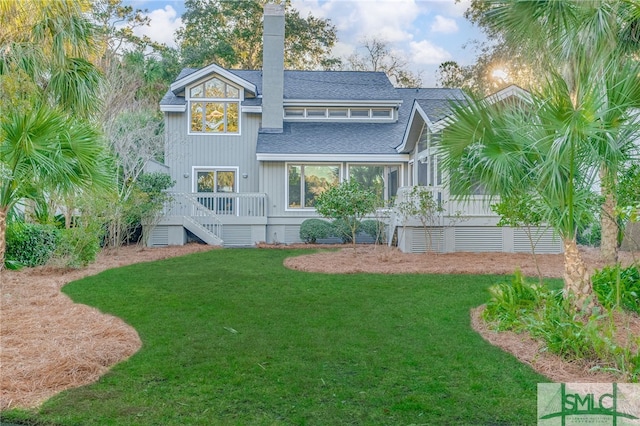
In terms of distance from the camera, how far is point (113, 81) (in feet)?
56.8

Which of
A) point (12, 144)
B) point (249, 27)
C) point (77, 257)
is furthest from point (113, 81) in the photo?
point (249, 27)

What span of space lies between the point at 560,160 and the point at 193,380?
13.7ft

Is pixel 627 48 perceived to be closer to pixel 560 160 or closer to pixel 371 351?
pixel 560 160

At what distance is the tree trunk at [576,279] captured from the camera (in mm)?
5527

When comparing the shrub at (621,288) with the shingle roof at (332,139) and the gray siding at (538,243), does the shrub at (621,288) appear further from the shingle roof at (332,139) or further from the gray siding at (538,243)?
the shingle roof at (332,139)


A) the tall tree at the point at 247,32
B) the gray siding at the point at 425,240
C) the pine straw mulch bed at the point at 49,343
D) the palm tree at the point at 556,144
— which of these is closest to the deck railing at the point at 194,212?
the gray siding at the point at 425,240

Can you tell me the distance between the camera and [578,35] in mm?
6168

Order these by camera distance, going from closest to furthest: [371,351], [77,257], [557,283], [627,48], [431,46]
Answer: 1. [371,351]
2. [627,48]
3. [557,283]
4. [77,257]
5. [431,46]

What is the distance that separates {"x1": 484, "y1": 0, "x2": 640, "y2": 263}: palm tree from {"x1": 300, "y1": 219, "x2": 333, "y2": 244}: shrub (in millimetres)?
9252

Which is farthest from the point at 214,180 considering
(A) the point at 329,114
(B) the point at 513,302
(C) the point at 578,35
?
(C) the point at 578,35

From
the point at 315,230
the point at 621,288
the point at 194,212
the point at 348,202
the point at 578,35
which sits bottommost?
the point at 621,288

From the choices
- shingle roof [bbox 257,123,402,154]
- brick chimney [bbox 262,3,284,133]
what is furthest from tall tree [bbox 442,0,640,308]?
brick chimney [bbox 262,3,284,133]

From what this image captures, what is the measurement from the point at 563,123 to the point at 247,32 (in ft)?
89.6

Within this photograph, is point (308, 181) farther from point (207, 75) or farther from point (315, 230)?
point (207, 75)
